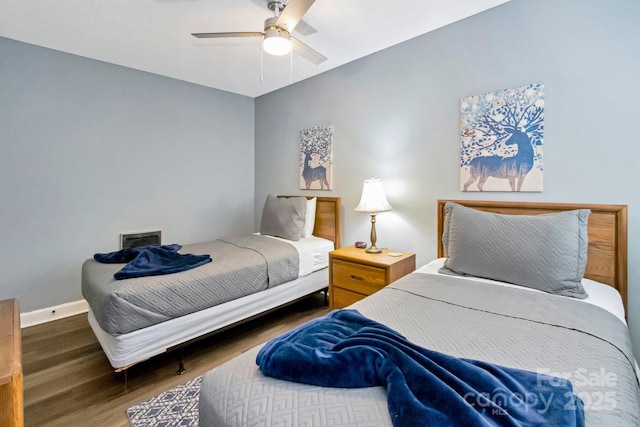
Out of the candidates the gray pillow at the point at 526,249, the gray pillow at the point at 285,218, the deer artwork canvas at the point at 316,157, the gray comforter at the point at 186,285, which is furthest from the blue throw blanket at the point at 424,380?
the deer artwork canvas at the point at 316,157

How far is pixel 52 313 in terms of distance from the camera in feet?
9.40

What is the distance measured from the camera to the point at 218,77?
3535 mm

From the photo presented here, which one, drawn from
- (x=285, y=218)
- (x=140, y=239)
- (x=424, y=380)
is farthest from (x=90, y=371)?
(x=424, y=380)

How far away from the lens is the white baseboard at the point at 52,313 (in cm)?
274

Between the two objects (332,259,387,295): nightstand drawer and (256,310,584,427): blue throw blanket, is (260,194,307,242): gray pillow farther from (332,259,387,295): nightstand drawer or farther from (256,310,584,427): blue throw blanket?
(256,310,584,427): blue throw blanket

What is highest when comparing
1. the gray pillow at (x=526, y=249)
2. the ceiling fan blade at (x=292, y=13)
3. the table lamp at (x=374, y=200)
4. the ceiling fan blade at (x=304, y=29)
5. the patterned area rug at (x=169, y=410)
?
the ceiling fan blade at (x=304, y=29)

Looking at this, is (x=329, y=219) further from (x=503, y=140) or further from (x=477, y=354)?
(x=477, y=354)

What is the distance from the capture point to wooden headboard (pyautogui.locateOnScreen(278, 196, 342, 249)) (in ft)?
10.7

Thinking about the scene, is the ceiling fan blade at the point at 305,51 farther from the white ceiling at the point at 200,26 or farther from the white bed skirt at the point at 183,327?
the white bed skirt at the point at 183,327

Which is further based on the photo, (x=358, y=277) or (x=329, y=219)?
(x=329, y=219)

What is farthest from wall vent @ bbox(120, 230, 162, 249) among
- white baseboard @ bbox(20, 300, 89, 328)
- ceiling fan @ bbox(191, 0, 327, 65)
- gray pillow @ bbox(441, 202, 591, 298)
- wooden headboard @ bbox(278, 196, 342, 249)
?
gray pillow @ bbox(441, 202, 591, 298)

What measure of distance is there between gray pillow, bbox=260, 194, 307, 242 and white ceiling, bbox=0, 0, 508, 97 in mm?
1483

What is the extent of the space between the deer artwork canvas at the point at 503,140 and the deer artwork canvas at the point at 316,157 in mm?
1447

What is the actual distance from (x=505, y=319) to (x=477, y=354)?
364 mm
